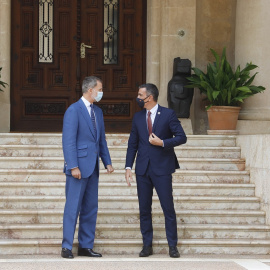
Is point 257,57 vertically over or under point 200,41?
under

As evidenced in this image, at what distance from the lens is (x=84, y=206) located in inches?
318

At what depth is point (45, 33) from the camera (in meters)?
13.4

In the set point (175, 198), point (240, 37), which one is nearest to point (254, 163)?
point (175, 198)

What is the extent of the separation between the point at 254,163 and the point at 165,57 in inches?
148

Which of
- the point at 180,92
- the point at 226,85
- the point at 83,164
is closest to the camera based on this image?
the point at 83,164

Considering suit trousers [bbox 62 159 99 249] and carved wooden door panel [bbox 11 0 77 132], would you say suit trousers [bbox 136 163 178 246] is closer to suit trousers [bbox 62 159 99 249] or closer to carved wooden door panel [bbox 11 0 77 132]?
suit trousers [bbox 62 159 99 249]

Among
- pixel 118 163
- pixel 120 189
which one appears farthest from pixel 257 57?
pixel 120 189

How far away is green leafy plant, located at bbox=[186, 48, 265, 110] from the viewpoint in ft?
38.7

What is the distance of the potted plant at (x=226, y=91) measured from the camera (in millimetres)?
11789

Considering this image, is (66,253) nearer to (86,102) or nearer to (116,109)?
(86,102)

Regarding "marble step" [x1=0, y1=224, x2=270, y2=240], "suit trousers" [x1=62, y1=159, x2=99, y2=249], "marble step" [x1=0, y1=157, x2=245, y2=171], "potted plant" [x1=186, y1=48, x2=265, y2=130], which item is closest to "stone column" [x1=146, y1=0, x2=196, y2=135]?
"potted plant" [x1=186, y1=48, x2=265, y2=130]

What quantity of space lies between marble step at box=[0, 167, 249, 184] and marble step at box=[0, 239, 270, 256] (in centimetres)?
134

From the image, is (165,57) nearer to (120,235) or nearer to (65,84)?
(65,84)

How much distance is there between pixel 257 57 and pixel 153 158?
15.5ft
